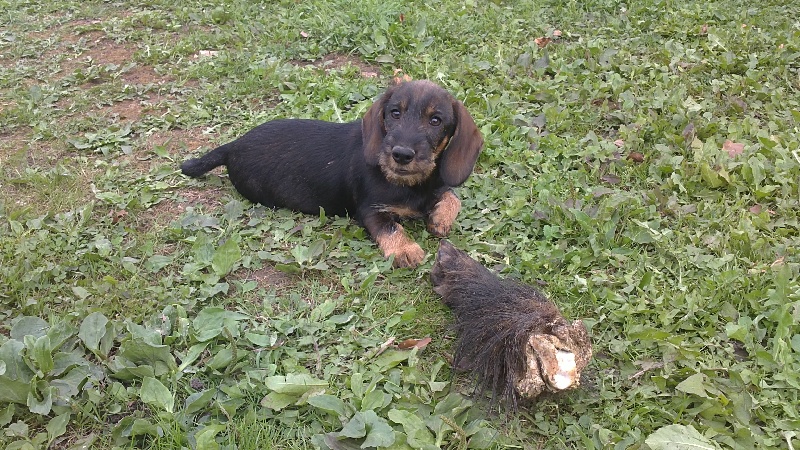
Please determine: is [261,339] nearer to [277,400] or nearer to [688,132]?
[277,400]

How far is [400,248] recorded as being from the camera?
3.85m

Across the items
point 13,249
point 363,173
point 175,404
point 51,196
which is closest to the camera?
point 175,404

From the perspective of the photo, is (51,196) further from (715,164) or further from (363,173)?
(715,164)

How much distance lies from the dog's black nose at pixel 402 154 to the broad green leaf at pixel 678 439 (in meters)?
1.95

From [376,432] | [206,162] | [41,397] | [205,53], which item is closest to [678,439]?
[376,432]

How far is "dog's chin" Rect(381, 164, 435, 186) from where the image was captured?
3.85 metres

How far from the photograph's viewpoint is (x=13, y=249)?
3.87 metres

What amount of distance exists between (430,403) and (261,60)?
464 centimetres

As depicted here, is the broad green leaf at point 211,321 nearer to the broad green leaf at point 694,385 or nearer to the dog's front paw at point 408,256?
the dog's front paw at point 408,256

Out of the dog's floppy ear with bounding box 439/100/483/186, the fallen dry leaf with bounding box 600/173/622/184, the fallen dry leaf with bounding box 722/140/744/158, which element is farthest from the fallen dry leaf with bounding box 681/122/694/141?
the dog's floppy ear with bounding box 439/100/483/186

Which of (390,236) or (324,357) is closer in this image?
(324,357)

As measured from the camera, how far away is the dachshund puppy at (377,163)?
153 inches

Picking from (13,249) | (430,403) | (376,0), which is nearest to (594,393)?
(430,403)

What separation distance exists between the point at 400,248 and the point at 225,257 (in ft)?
3.38
